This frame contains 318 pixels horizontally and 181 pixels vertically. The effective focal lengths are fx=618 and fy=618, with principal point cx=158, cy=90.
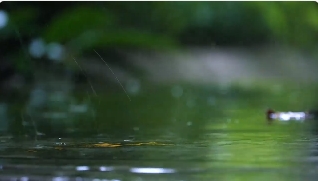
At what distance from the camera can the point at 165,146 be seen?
141cm

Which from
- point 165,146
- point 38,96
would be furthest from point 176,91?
point 165,146

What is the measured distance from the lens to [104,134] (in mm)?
1678

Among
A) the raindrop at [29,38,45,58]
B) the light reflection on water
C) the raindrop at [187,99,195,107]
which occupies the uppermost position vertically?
the raindrop at [29,38,45,58]

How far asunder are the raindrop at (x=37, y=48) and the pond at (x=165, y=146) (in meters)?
0.25

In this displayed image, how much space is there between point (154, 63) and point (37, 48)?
0.79m

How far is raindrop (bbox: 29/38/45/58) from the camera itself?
254 centimetres

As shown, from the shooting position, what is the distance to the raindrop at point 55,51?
2.47m

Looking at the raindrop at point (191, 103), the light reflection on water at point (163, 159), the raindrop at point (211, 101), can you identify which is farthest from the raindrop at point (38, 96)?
the light reflection on water at point (163, 159)

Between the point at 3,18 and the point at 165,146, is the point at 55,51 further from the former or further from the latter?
the point at 165,146

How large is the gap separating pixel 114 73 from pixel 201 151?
1767 mm

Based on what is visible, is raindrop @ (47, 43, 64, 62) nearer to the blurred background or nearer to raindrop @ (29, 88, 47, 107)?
the blurred background

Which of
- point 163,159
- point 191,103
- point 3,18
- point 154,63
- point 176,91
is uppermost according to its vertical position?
point 3,18

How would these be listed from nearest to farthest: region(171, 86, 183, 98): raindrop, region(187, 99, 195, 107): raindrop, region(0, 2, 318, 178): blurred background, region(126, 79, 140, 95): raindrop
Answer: region(0, 2, 318, 178): blurred background, region(187, 99, 195, 107): raindrop, region(126, 79, 140, 95): raindrop, region(171, 86, 183, 98): raindrop

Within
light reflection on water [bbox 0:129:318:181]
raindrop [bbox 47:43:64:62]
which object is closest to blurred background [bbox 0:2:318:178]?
raindrop [bbox 47:43:64:62]
